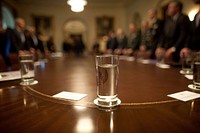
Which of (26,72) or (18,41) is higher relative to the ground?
(18,41)

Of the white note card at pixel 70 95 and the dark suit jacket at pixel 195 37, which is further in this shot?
the dark suit jacket at pixel 195 37

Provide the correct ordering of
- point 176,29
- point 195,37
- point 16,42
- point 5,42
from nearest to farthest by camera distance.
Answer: point 195,37
point 176,29
point 5,42
point 16,42

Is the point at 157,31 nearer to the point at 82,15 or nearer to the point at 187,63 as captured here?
the point at 187,63

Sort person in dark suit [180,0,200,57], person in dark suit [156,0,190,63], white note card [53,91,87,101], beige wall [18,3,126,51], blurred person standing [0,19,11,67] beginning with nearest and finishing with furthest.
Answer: white note card [53,91,87,101] < person in dark suit [180,0,200,57] < person in dark suit [156,0,190,63] < blurred person standing [0,19,11,67] < beige wall [18,3,126,51]

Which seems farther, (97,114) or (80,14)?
(80,14)

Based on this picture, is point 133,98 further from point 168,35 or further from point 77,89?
point 168,35

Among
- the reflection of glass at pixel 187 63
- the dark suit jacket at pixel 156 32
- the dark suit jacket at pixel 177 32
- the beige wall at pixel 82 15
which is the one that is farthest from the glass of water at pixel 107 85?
the beige wall at pixel 82 15

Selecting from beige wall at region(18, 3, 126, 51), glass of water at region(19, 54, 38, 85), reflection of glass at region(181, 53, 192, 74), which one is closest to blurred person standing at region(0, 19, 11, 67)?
glass of water at region(19, 54, 38, 85)

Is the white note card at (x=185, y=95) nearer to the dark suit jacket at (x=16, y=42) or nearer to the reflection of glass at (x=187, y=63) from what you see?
the reflection of glass at (x=187, y=63)

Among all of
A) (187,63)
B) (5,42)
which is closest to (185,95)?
(187,63)

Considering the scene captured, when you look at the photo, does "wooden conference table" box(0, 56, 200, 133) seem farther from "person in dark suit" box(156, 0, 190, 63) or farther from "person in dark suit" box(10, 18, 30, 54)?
"person in dark suit" box(10, 18, 30, 54)

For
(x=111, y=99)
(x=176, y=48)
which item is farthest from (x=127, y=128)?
(x=176, y=48)

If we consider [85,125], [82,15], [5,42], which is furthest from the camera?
[82,15]

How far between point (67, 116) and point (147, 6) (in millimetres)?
7388
